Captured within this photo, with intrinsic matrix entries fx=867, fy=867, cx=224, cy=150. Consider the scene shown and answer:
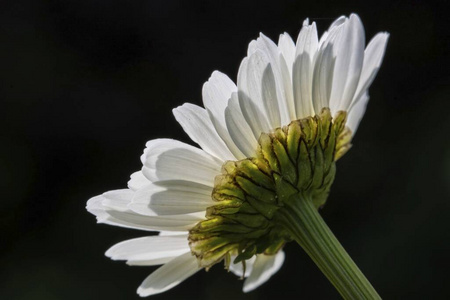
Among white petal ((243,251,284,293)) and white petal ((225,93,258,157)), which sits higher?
white petal ((225,93,258,157))

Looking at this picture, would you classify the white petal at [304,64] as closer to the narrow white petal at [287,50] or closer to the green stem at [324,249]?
the narrow white petal at [287,50]

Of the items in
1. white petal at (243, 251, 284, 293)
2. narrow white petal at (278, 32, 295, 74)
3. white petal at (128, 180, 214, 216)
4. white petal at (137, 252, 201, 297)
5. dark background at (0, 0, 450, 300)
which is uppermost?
dark background at (0, 0, 450, 300)

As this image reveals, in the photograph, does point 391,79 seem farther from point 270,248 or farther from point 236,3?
point 270,248

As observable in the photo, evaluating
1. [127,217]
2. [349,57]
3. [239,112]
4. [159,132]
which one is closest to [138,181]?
[127,217]

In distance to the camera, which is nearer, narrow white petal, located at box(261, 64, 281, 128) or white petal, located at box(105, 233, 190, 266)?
narrow white petal, located at box(261, 64, 281, 128)

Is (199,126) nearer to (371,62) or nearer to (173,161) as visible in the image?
(173,161)

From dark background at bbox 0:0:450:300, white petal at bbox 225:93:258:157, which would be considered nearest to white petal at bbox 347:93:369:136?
white petal at bbox 225:93:258:157

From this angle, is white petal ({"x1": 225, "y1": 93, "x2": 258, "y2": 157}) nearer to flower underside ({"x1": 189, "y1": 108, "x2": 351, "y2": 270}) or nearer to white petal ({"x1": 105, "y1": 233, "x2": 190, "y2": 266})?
flower underside ({"x1": 189, "y1": 108, "x2": 351, "y2": 270})
